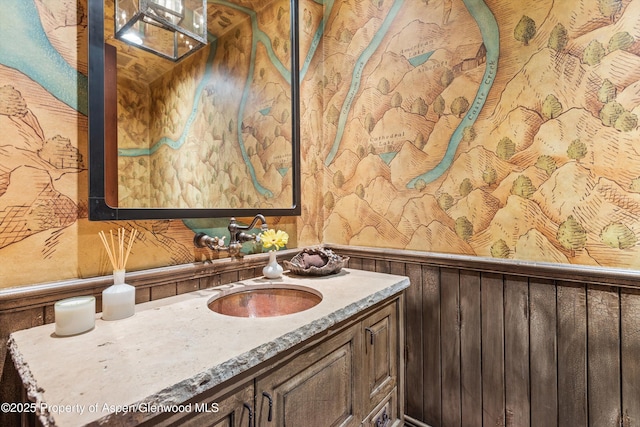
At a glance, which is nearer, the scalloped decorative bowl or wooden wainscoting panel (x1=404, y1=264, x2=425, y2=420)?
the scalloped decorative bowl

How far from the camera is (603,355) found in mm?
1040

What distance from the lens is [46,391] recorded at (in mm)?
499

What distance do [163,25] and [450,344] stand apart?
1.75 meters

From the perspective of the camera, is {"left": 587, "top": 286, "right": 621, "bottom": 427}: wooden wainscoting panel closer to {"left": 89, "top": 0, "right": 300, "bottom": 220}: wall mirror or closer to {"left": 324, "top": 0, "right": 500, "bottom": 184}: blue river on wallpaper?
{"left": 324, "top": 0, "right": 500, "bottom": 184}: blue river on wallpaper

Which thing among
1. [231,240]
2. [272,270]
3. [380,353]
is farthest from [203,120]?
[380,353]

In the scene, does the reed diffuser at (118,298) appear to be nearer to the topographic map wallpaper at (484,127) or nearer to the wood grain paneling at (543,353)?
the topographic map wallpaper at (484,127)

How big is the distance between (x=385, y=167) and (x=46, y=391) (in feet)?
4.75

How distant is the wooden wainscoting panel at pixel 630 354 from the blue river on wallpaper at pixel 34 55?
1864 mm

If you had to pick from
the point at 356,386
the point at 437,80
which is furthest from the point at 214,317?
the point at 437,80

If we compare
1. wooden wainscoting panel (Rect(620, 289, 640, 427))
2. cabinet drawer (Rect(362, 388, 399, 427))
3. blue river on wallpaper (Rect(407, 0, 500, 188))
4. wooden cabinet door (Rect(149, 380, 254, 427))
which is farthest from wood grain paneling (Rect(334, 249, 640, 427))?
wooden cabinet door (Rect(149, 380, 254, 427))

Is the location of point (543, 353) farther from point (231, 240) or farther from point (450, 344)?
point (231, 240)

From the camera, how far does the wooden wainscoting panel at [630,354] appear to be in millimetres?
986

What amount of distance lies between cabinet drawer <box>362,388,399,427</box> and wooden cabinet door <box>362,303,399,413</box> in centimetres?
3

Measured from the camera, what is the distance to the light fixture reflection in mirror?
978mm
